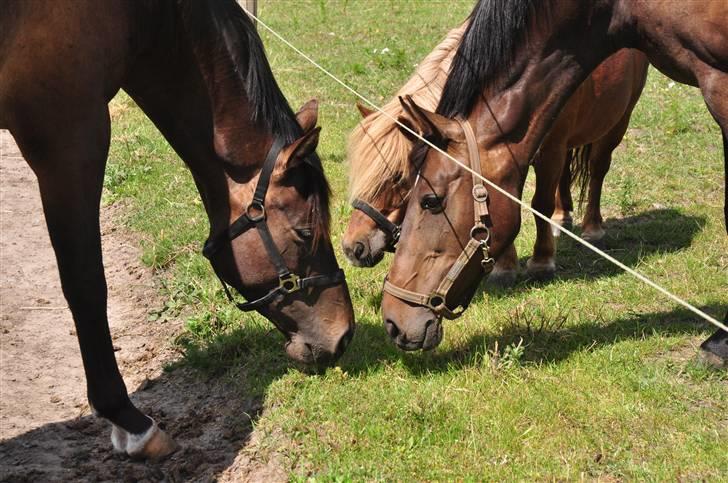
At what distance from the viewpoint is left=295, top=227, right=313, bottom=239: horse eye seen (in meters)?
3.85

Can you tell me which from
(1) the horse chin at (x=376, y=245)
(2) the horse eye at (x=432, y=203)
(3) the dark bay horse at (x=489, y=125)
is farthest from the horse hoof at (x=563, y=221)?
(2) the horse eye at (x=432, y=203)

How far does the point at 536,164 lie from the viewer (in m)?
5.27

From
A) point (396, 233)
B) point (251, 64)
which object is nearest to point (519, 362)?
point (396, 233)

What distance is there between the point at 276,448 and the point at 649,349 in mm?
1947

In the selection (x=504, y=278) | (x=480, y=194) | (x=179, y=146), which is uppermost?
(x=179, y=146)

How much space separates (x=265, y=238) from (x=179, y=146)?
56 centimetres

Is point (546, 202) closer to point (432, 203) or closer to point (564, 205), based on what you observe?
point (564, 205)

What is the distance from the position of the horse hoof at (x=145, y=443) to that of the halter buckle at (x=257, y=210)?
97 cm

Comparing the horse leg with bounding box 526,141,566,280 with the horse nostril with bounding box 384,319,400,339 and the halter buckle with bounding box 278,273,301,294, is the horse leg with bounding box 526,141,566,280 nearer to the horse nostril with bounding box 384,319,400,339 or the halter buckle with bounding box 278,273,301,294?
the horse nostril with bounding box 384,319,400,339

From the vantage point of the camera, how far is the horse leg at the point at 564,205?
6.33 meters

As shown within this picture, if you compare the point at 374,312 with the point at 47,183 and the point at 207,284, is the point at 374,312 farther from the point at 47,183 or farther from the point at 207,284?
the point at 47,183

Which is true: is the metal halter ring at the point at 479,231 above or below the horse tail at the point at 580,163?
above

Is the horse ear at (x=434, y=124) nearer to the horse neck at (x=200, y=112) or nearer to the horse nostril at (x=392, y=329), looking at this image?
the horse neck at (x=200, y=112)

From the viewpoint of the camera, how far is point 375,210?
4.74 m
